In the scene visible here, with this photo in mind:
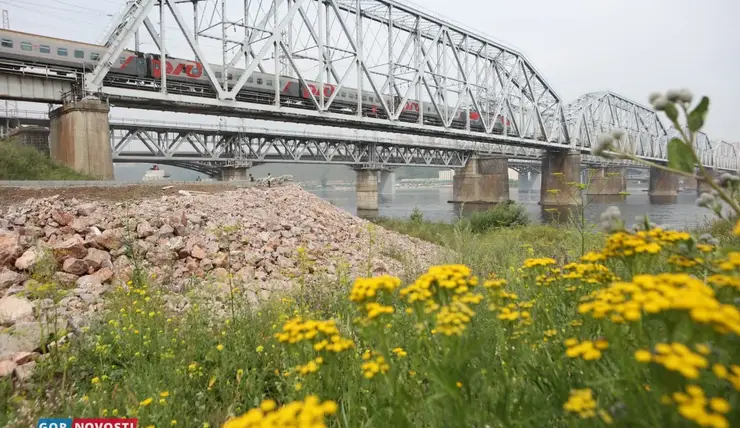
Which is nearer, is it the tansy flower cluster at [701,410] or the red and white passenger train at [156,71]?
the tansy flower cluster at [701,410]

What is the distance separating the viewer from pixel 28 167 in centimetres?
1551

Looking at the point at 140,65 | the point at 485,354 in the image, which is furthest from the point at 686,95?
the point at 140,65

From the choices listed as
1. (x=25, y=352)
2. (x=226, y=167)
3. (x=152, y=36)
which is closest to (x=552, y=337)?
(x=25, y=352)

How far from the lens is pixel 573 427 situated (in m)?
1.16

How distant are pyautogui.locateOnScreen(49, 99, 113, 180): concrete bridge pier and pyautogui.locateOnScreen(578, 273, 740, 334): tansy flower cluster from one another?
21.5m

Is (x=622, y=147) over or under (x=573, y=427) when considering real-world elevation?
over

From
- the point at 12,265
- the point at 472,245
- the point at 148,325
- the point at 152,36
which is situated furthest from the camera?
the point at 152,36

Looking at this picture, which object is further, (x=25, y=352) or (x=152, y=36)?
(x=152, y=36)

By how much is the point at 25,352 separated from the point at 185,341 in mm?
1180

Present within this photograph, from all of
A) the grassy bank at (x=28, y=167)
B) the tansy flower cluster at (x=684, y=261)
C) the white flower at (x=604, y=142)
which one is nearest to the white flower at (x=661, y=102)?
the white flower at (x=604, y=142)

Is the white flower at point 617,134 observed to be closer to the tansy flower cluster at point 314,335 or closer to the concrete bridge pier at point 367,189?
the tansy flower cluster at point 314,335

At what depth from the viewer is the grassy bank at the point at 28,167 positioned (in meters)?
14.7

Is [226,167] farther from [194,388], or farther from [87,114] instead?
[194,388]

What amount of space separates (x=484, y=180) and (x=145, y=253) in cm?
5467
